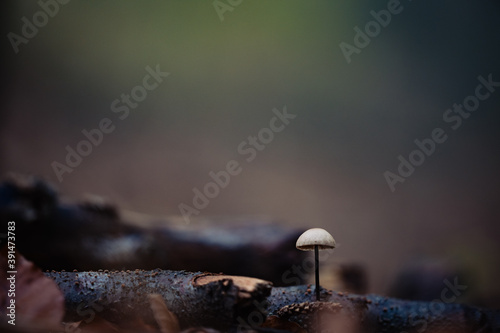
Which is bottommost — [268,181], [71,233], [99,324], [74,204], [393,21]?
[99,324]

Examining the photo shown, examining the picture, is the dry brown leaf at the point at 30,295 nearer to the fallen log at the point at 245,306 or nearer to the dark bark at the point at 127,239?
the fallen log at the point at 245,306

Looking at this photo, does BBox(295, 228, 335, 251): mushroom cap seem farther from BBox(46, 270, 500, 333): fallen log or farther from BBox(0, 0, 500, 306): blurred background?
BBox(0, 0, 500, 306): blurred background

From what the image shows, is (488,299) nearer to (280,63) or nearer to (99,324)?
(280,63)

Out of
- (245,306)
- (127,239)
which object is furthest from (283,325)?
(127,239)

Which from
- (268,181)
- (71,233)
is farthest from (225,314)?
(268,181)

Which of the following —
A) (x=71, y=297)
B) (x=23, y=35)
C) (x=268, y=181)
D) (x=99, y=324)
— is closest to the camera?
(x=99, y=324)

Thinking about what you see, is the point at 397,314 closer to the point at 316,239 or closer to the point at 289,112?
the point at 316,239
